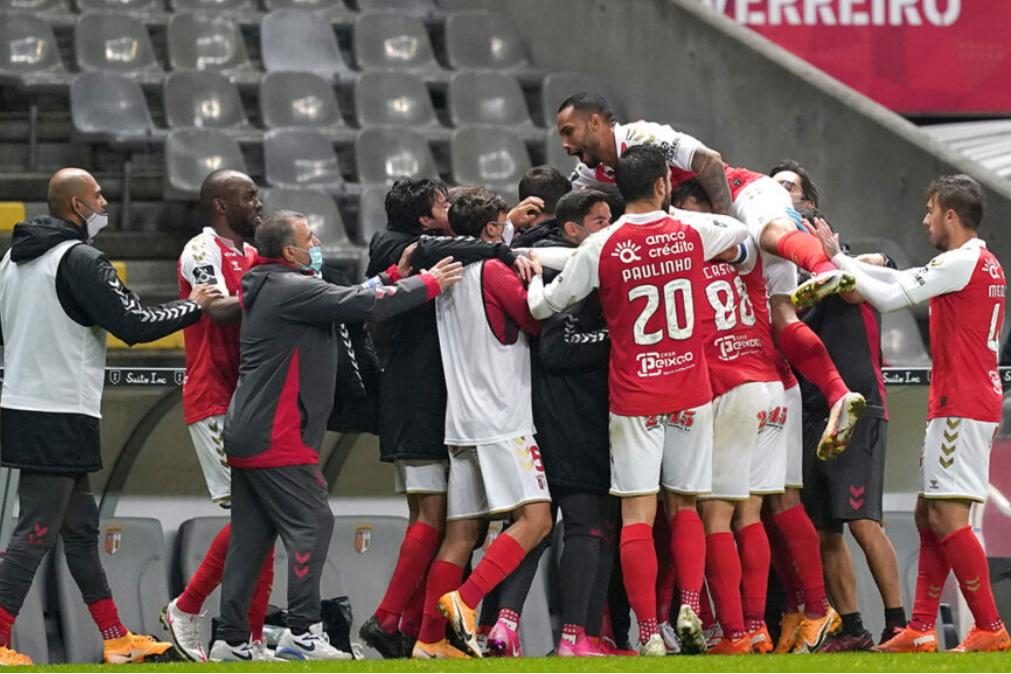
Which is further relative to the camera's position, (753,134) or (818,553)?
(753,134)

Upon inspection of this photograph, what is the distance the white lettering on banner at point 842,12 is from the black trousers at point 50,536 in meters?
7.13

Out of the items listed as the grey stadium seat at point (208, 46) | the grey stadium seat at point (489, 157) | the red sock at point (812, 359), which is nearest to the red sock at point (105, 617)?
the red sock at point (812, 359)

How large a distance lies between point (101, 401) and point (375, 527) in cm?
126

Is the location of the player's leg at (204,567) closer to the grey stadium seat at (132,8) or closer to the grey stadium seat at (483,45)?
the grey stadium seat at (132,8)

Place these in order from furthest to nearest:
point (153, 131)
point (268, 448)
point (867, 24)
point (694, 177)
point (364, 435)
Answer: point (867, 24) → point (153, 131) → point (364, 435) → point (694, 177) → point (268, 448)

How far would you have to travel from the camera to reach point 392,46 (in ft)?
43.0

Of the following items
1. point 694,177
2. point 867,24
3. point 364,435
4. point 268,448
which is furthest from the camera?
point 867,24

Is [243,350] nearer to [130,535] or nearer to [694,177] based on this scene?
[130,535]

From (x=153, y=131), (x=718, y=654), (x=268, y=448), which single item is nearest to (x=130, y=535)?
(x=268, y=448)

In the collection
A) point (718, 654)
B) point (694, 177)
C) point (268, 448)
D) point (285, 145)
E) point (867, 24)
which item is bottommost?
point (718, 654)

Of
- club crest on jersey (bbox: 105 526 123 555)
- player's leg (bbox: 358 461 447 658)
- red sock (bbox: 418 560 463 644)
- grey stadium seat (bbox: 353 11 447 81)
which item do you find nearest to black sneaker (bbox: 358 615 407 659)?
player's leg (bbox: 358 461 447 658)

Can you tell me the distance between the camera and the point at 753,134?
11.8 m

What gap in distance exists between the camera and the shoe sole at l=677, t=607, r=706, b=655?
268 inches

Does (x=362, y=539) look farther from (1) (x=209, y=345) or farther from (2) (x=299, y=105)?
(2) (x=299, y=105)
